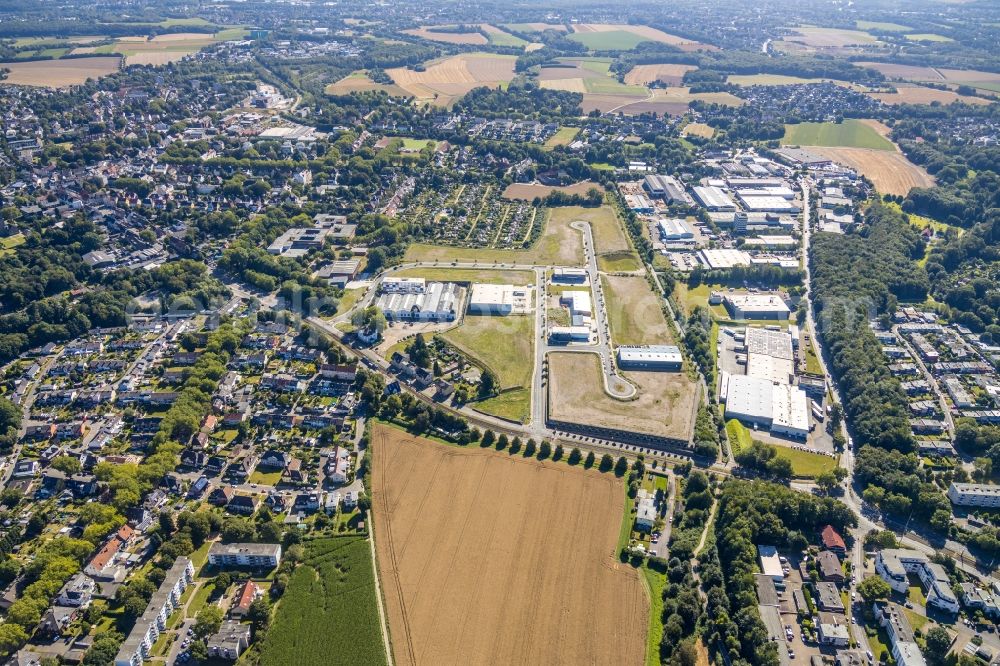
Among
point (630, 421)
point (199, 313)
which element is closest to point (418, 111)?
point (199, 313)

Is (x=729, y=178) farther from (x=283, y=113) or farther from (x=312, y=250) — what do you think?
(x=283, y=113)

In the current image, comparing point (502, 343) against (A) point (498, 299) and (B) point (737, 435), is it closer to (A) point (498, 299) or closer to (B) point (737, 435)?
(A) point (498, 299)

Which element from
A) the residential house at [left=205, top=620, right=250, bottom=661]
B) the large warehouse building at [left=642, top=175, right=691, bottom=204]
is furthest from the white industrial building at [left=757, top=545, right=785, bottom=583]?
the large warehouse building at [left=642, top=175, right=691, bottom=204]

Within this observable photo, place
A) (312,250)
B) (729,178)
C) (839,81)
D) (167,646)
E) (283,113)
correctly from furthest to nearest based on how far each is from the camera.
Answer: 1. (839,81)
2. (283,113)
3. (729,178)
4. (312,250)
5. (167,646)

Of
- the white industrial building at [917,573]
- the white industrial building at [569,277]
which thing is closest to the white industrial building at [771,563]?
the white industrial building at [917,573]

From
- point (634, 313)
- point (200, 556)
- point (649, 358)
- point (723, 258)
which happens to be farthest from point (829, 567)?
point (723, 258)

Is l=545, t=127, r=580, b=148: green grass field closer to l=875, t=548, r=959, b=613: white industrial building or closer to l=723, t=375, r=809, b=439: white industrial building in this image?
l=723, t=375, r=809, b=439: white industrial building

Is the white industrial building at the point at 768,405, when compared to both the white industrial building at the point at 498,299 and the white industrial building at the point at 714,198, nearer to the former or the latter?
the white industrial building at the point at 498,299
